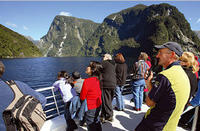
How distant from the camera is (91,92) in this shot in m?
2.33

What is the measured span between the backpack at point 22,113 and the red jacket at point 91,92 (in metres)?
0.96

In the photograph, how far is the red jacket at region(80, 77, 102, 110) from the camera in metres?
2.29

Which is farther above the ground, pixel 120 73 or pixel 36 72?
pixel 120 73

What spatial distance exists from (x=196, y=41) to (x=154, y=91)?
14904cm

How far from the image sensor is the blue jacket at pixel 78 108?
7.79 feet

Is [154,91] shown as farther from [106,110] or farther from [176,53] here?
[106,110]

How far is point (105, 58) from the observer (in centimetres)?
328

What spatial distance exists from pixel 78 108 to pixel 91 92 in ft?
1.59

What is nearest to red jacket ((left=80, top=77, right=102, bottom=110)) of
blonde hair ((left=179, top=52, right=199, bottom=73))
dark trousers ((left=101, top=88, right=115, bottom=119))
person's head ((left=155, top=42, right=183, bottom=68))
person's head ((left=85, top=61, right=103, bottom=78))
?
person's head ((left=85, top=61, right=103, bottom=78))

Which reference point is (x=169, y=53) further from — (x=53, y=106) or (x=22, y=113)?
(x=53, y=106)

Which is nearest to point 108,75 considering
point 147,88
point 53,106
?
point 147,88

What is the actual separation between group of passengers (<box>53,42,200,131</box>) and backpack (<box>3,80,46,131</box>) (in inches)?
39.2

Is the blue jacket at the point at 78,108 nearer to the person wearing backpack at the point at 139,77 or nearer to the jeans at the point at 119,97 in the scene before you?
the jeans at the point at 119,97

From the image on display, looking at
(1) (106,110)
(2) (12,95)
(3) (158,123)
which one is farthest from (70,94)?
(3) (158,123)
